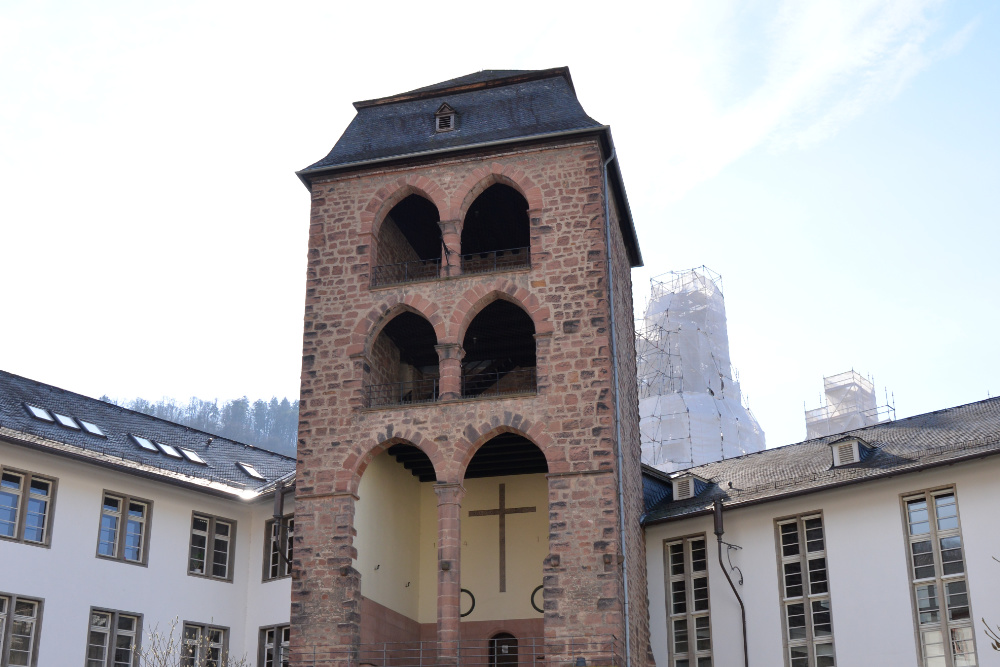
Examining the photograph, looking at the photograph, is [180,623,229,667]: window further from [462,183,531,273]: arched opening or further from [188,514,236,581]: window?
[462,183,531,273]: arched opening

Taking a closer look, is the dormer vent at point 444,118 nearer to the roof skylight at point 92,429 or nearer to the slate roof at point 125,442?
the slate roof at point 125,442

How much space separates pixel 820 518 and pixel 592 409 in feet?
15.0

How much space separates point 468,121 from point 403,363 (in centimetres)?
513

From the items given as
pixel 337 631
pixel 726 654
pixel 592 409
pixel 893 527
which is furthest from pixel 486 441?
pixel 893 527

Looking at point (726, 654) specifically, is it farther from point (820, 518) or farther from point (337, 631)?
point (337, 631)

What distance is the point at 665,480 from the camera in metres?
26.5

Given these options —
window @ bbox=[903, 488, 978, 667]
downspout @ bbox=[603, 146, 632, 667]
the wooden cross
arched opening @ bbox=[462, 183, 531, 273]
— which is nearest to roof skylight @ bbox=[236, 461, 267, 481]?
the wooden cross

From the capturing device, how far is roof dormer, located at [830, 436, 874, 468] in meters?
21.9

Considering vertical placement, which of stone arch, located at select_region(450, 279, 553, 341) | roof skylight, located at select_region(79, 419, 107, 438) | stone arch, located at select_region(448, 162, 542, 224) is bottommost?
roof skylight, located at select_region(79, 419, 107, 438)

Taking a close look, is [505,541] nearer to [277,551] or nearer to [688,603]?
[688,603]

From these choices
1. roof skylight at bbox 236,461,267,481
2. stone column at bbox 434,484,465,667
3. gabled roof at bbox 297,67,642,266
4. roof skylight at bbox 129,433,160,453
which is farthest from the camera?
roof skylight at bbox 236,461,267,481

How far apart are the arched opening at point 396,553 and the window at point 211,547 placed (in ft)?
12.8

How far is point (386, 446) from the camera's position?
2216 cm

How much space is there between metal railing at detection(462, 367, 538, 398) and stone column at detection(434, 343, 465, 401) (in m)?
1.25
